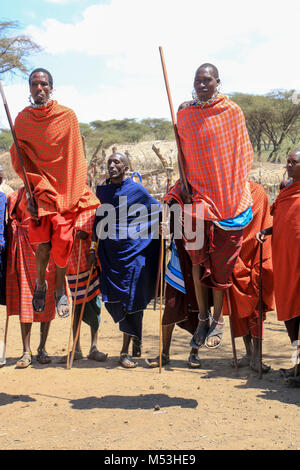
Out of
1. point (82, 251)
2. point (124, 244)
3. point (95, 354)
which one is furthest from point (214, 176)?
point (95, 354)

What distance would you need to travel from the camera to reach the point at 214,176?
477cm

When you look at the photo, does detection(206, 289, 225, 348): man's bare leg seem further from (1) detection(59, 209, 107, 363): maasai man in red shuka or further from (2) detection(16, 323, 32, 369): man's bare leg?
(2) detection(16, 323, 32, 369): man's bare leg

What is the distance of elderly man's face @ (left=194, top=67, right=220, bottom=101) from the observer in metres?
4.63

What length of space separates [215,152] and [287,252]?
161 centimetres

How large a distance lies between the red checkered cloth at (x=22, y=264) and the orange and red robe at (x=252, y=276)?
7.42ft

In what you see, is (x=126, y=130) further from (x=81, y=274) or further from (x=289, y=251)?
(x=289, y=251)

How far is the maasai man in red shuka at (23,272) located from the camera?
22.1 ft

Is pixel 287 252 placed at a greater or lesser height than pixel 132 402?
greater

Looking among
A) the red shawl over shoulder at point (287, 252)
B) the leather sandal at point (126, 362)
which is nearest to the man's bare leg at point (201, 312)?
the red shawl over shoulder at point (287, 252)

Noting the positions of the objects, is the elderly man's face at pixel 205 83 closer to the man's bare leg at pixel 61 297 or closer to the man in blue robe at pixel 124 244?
the man in blue robe at pixel 124 244

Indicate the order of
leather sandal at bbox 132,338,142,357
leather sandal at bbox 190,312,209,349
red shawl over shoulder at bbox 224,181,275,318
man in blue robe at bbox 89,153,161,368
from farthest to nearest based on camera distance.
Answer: leather sandal at bbox 132,338,142,357
man in blue robe at bbox 89,153,161,368
red shawl over shoulder at bbox 224,181,275,318
leather sandal at bbox 190,312,209,349

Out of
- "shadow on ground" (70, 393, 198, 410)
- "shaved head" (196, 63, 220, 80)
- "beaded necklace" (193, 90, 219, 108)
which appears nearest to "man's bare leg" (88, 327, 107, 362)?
"shadow on ground" (70, 393, 198, 410)

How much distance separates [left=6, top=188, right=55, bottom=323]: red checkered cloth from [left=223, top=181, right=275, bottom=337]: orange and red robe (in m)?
2.26
